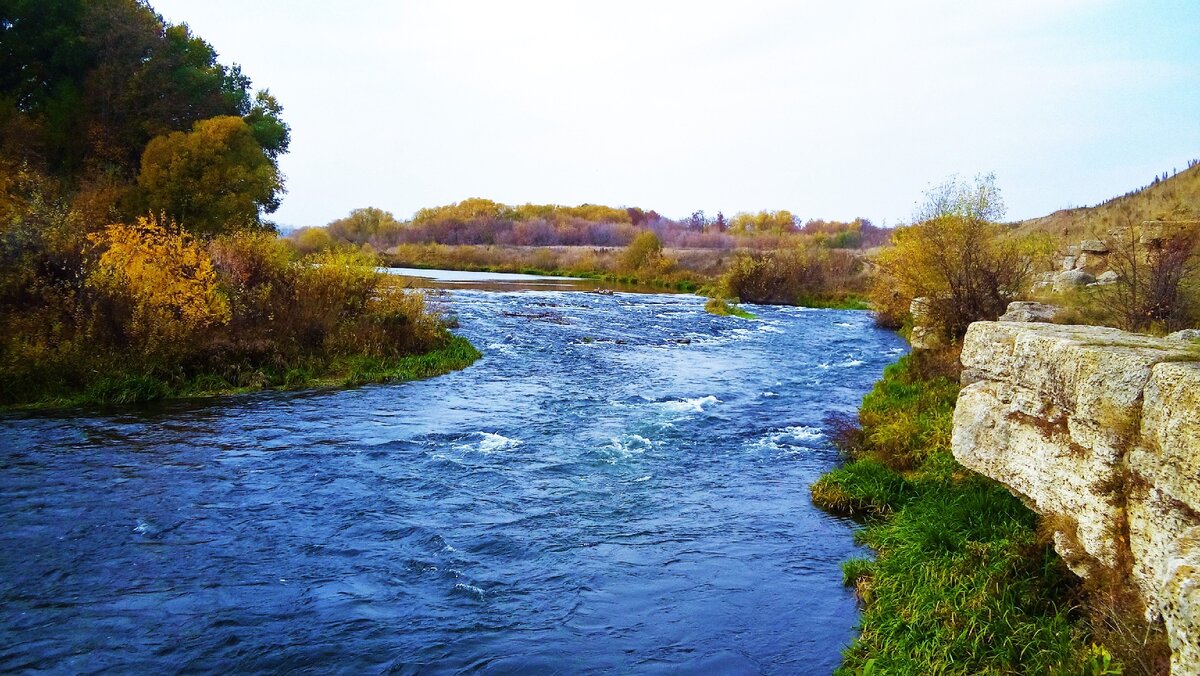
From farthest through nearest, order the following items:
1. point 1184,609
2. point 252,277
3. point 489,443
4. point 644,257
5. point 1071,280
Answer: point 644,257
point 252,277
point 1071,280
point 489,443
point 1184,609

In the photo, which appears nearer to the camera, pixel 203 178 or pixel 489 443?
pixel 489 443

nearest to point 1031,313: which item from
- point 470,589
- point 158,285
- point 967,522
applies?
point 967,522

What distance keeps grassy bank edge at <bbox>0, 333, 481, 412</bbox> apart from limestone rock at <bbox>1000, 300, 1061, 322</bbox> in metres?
12.7

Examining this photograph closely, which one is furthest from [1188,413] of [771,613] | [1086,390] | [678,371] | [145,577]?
[678,371]

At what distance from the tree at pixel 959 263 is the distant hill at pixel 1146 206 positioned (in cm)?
392

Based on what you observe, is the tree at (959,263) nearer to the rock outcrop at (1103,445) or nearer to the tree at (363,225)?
the rock outcrop at (1103,445)

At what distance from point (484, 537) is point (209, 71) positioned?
98.9ft

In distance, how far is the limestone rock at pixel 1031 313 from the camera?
11812 mm

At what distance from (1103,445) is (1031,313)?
26.0 feet

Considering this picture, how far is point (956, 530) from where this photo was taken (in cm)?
759

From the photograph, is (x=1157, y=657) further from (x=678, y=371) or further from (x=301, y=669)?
(x=678, y=371)

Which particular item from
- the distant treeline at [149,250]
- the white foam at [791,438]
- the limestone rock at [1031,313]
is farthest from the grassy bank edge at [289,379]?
the limestone rock at [1031,313]

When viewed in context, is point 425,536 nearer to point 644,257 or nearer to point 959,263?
point 959,263

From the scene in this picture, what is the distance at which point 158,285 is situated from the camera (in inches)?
614
